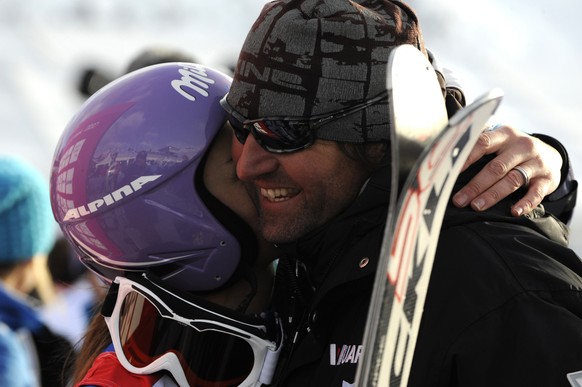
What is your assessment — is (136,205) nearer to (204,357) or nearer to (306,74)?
(204,357)

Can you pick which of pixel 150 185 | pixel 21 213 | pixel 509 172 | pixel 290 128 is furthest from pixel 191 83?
pixel 21 213

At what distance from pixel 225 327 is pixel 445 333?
779mm

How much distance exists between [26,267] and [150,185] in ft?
6.37

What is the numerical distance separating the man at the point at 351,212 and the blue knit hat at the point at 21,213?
201 cm

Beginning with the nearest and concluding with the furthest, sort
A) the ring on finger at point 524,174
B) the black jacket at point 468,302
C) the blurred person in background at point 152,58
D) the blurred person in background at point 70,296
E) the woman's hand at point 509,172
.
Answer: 1. the black jacket at point 468,302
2. the woman's hand at point 509,172
3. the ring on finger at point 524,174
4. the blurred person in background at point 152,58
5. the blurred person in background at point 70,296

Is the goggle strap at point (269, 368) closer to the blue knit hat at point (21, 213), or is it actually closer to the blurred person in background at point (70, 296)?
the blurred person in background at point (70, 296)

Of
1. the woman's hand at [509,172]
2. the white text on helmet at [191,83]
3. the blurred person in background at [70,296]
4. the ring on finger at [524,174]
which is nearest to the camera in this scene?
the woman's hand at [509,172]

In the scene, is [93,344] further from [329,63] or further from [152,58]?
[152,58]

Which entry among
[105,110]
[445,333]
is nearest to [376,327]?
[445,333]

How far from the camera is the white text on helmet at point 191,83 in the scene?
2.66 metres

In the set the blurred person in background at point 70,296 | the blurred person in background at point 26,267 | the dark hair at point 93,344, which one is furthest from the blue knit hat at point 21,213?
the dark hair at point 93,344

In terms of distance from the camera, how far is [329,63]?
7.45 feet

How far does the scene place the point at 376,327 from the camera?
1479mm

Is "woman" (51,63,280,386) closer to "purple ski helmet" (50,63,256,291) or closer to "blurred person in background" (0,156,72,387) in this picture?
"purple ski helmet" (50,63,256,291)
